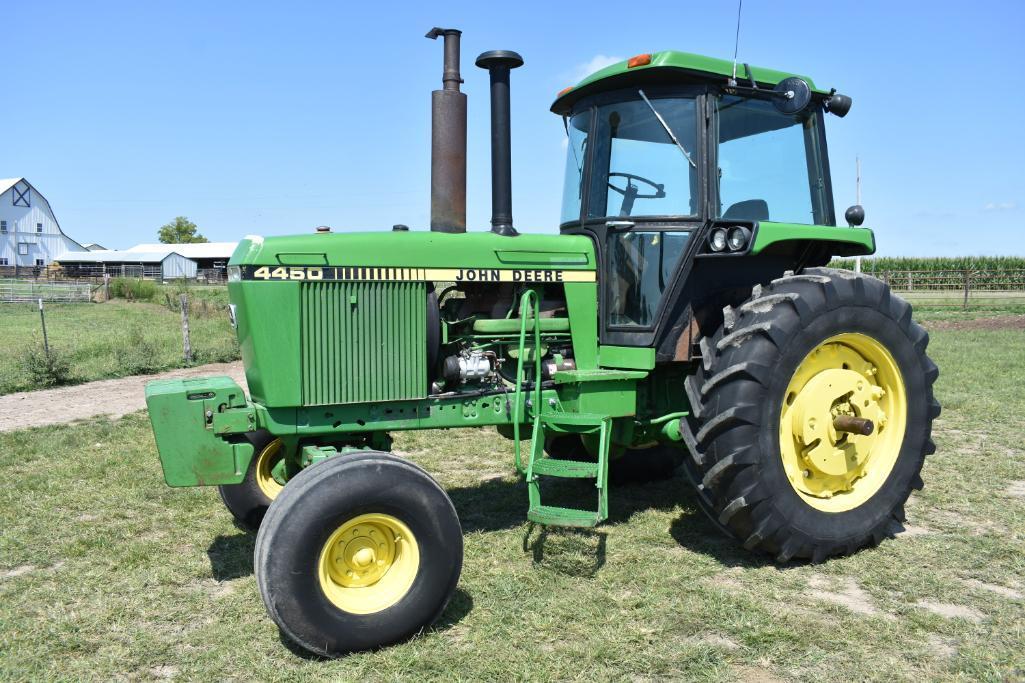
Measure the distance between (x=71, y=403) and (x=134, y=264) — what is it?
60817mm

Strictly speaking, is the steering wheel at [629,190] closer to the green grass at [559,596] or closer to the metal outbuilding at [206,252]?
the green grass at [559,596]

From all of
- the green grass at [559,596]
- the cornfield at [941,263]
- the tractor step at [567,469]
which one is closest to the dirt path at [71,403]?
the green grass at [559,596]

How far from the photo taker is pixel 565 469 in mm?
4207

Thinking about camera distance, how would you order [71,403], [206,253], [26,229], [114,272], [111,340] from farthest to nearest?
1. [206,253]
2. [26,229]
3. [114,272]
4. [111,340]
5. [71,403]

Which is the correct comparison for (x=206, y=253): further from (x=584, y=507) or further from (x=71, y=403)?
(x=584, y=507)

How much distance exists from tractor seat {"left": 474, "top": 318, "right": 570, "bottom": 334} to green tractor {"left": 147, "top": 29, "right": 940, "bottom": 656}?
13mm

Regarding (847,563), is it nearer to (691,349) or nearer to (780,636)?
(780,636)

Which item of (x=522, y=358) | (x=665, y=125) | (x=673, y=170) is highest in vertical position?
(x=665, y=125)

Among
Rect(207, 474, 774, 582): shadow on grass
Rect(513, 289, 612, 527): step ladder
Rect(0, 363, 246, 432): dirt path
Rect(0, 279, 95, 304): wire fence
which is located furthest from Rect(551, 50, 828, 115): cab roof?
Rect(0, 279, 95, 304): wire fence

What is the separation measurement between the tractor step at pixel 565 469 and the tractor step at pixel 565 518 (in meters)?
0.19

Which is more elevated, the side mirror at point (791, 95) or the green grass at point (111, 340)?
the side mirror at point (791, 95)

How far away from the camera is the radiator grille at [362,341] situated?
404 centimetres

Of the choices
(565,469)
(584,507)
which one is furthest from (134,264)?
(565,469)

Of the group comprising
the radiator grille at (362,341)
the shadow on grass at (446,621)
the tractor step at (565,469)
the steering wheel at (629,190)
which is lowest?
the shadow on grass at (446,621)
